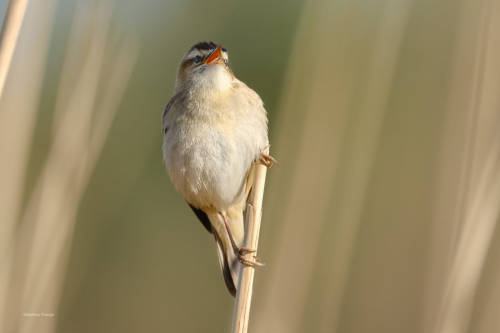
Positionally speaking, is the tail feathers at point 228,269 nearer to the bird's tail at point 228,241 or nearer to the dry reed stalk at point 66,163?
the bird's tail at point 228,241

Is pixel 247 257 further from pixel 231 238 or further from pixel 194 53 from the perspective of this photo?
pixel 194 53

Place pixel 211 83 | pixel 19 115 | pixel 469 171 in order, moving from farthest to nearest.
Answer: pixel 19 115 → pixel 211 83 → pixel 469 171

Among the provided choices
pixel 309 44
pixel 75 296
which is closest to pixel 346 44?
pixel 309 44

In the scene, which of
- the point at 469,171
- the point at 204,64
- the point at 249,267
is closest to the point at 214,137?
the point at 204,64

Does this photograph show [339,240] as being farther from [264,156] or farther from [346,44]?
[346,44]

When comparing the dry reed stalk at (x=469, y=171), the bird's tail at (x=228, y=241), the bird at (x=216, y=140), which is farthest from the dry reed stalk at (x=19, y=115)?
the dry reed stalk at (x=469, y=171)

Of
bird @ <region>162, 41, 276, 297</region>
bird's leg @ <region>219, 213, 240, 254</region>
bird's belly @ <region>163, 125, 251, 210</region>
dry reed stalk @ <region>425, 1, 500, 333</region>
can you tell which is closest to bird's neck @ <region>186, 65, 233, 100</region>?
bird @ <region>162, 41, 276, 297</region>
